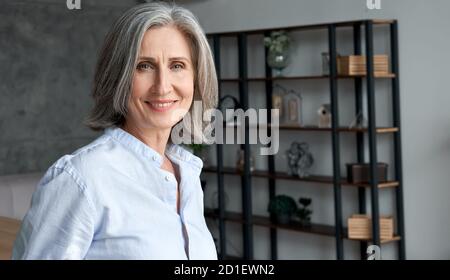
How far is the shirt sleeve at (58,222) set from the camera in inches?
22.4

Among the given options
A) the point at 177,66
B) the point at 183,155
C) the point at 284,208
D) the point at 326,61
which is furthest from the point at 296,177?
the point at 177,66

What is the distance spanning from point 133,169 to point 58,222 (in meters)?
0.10

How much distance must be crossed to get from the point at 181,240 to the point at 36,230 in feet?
0.48

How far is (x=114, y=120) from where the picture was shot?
698 mm

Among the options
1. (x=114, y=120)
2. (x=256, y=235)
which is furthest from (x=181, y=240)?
(x=256, y=235)

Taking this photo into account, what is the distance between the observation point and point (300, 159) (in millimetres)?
3480

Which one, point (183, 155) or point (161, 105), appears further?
point (183, 155)

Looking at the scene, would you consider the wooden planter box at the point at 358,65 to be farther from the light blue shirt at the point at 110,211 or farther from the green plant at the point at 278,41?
the light blue shirt at the point at 110,211

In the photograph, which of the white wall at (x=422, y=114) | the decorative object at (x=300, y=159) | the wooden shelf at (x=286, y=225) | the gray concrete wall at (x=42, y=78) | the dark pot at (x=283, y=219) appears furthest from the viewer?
the gray concrete wall at (x=42, y=78)

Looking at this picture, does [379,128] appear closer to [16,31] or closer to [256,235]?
[256,235]

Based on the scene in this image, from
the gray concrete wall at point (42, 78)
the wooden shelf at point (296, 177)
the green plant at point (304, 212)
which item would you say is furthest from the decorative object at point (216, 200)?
the gray concrete wall at point (42, 78)

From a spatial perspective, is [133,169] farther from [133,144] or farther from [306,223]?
[306,223]

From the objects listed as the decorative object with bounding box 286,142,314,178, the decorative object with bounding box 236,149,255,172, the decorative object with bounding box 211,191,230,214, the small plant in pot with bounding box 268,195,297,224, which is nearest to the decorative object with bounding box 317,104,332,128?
the decorative object with bounding box 286,142,314,178

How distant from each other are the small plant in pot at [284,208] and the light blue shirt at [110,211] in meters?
2.90
